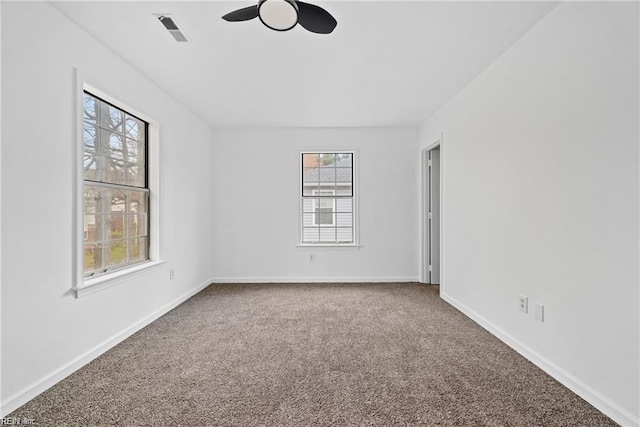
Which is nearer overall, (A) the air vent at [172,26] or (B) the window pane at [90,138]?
(A) the air vent at [172,26]

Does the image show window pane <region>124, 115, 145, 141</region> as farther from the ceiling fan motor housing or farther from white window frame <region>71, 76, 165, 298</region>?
the ceiling fan motor housing

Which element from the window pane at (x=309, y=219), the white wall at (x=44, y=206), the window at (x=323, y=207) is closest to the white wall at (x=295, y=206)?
the window pane at (x=309, y=219)

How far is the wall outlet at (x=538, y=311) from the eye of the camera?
238 cm

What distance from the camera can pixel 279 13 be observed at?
193 centimetres

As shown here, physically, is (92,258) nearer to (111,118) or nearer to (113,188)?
(113,188)

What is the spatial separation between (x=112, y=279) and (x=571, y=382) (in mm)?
3432

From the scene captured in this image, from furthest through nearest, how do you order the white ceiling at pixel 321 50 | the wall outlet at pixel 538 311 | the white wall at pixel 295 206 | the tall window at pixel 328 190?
1. the tall window at pixel 328 190
2. the white wall at pixel 295 206
3. the wall outlet at pixel 538 311
4. the white ceiling at pixel 321 50

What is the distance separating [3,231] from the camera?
1.87 m

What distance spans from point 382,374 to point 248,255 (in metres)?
3.46

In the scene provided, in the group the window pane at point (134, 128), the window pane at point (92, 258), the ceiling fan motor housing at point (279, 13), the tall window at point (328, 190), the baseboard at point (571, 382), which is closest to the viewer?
the baseboard at point (571, 382)

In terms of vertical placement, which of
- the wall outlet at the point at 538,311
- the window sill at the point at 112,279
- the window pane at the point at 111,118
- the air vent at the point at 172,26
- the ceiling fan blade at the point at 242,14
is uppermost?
the air vent at the point at 172,26

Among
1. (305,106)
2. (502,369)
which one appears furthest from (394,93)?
(502,369)

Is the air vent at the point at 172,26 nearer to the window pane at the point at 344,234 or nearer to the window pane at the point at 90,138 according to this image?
the window pane at the point at 90,138

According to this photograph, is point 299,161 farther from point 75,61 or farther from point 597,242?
point 597,242
